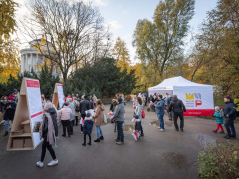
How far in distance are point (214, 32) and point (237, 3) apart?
2714 mm

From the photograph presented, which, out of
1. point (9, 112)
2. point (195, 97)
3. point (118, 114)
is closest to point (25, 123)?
point (9, 112)

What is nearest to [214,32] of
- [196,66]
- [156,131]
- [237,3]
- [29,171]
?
[237,3]

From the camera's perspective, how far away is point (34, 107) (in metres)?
5.21

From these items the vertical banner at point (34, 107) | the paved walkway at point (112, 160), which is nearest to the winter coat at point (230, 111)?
the paved walkway at point (112, 160)

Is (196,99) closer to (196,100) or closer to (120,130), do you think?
(196,100)

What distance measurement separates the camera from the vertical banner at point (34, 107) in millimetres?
4941

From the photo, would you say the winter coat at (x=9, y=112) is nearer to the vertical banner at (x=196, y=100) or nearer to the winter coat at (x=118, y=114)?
the winter coat at (x=118, y=114)

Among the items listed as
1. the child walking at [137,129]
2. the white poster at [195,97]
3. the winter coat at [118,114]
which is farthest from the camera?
the white poster at [195,97]

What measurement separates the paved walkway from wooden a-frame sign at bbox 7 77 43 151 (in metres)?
0.31

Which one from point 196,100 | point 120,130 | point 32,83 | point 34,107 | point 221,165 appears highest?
point 32,83

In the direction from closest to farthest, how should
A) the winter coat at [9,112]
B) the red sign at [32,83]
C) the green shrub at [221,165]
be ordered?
1. the green shrub at [221,165]
2. the red sign at [32,83]
3. the winter coat at [9,112]

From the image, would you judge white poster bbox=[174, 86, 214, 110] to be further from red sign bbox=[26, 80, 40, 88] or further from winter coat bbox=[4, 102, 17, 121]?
winter coat bbox=[4, 102, 17, 121]

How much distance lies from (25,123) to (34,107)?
0.65 m

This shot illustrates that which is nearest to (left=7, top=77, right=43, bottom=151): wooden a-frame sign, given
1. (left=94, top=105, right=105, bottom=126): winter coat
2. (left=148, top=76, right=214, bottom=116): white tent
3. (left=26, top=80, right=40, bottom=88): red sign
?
(left=26, top=80, right=40, bottom=88): red sign
